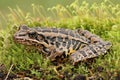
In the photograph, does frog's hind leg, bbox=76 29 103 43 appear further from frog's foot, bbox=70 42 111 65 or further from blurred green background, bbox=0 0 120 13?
blurred green background, bbox=0 0 120 13

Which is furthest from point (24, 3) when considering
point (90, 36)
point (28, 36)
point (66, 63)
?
point (66, 63)

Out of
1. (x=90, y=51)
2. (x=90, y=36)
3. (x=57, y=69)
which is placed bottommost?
(x=57, y=69)

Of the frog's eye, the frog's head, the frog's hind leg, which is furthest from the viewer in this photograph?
the frog's hind leg

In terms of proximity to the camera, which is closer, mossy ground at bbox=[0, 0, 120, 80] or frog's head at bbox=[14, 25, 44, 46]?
mossy ground at bbox=[0, 0, 120, 80]

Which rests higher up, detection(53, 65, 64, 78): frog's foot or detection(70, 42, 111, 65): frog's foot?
detection(70, 42, 111, 65): frog's foot

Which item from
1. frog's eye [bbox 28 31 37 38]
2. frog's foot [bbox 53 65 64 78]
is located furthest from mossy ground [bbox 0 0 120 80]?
frog's eye [bbox 28 31 37 38]

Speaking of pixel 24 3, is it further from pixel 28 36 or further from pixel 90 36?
pixel 28 36
